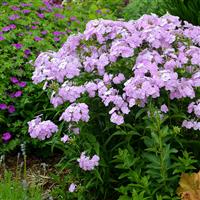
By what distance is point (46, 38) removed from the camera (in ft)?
17.9

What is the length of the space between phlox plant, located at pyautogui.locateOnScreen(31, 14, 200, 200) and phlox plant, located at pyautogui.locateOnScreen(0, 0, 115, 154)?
77cm

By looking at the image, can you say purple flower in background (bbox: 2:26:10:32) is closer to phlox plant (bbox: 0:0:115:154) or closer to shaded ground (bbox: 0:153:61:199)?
phlox plant (bbox: 0:0:115:154)

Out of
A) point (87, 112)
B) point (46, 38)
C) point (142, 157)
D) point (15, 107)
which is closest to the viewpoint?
point (87, 112)

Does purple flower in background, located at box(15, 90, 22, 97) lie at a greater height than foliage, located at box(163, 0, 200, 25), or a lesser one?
lesser

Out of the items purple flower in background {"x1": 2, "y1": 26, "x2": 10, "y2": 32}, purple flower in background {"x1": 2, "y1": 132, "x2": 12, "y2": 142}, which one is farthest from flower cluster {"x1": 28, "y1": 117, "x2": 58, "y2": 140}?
purple flower in background {"x1": 2, "y1": 26, "x2": 10, "y2": 32}

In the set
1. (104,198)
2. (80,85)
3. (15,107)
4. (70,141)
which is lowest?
(15,107)

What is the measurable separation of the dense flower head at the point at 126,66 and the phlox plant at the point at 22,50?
0.69 m

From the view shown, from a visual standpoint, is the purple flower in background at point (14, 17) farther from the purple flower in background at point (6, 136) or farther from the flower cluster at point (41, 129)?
the flower cluster at point (41, 129)

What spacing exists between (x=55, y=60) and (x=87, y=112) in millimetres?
507

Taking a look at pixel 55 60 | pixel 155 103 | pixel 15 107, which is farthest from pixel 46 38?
pixel 155 103

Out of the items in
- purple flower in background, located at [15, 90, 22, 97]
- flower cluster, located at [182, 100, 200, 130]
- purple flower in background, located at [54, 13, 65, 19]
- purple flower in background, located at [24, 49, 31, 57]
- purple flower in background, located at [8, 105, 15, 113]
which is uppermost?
flower cluster, located at [182, 100, 200, 130]

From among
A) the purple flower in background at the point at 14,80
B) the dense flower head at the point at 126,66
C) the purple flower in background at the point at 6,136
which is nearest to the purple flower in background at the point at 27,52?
the purple flower in background at the point at 14,80

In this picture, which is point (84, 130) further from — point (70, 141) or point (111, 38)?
point (111, 38)

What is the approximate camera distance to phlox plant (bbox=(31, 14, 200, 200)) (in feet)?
10.5
